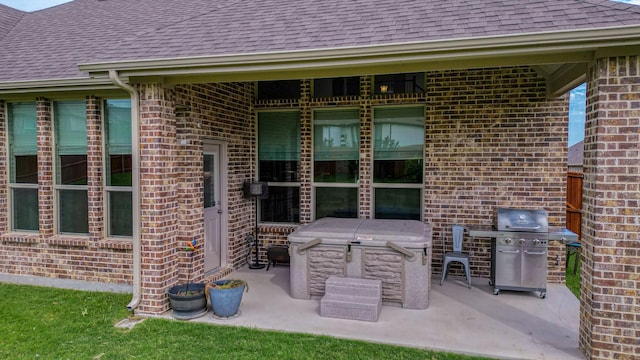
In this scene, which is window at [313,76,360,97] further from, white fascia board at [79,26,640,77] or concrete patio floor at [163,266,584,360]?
concrete patio floor at [163,266,584,360]

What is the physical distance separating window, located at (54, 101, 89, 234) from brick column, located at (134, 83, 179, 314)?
1715 mm

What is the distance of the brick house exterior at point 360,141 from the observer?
11.4 ft

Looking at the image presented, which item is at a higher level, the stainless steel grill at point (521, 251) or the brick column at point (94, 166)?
the brick column at point (94, 166)

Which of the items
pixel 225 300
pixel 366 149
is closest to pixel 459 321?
pixel 225 300

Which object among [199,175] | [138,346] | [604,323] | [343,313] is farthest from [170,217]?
[604,323]

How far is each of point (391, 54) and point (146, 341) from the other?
152 inches

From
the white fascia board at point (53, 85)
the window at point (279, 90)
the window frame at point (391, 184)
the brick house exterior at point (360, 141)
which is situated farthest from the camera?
the window at point (279, 90)

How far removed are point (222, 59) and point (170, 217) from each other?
2044mm

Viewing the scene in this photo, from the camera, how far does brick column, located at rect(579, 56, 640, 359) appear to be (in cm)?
343

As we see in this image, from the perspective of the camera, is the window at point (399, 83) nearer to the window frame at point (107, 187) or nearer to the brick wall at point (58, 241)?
the window frame at point (107, 187)

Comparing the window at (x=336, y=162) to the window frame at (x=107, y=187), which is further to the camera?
the window at (x=336, y=162)

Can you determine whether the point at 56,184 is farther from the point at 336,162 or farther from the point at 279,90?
the point at 336,162

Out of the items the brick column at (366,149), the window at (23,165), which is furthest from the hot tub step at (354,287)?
the window at (23,165)

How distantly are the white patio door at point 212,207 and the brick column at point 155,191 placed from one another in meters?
1.10
